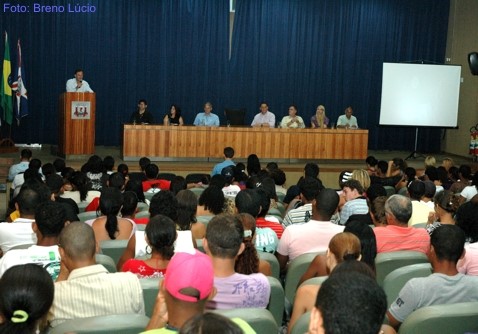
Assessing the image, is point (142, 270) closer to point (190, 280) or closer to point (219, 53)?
point (190, 280)

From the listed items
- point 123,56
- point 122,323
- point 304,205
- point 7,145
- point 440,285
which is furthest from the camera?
point 123,56

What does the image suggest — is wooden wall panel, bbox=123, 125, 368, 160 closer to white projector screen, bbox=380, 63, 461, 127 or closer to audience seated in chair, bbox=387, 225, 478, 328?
white projector screen, bbox=380, 63, 461, 127

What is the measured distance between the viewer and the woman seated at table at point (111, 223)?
4830 millimetres

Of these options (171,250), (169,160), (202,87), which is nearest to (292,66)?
(202,87)

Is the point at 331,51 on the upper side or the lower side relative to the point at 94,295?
upper

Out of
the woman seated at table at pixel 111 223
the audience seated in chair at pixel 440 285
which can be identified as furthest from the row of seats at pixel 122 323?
the woman seated at table at pixel 111 223

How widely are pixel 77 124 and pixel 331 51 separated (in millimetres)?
6432

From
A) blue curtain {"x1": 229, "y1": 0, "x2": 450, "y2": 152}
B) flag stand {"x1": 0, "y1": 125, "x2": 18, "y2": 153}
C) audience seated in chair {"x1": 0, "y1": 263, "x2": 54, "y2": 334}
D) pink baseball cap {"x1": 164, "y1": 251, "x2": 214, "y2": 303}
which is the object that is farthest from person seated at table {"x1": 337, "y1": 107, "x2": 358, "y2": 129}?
audience seated in chair {"x1": 0, "y1": 263, "x2": 54, "y2": 334}

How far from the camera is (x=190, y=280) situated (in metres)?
2.38

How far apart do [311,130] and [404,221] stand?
7806 mm

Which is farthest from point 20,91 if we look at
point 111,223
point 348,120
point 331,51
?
point 111,223

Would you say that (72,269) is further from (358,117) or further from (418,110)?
(358,117)

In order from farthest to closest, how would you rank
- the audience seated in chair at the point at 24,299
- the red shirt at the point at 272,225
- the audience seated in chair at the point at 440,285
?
the red shirt at the point at 272,225, the audience seated in chair at the point at 440,285, the audience seated in chair at the point at 24,299

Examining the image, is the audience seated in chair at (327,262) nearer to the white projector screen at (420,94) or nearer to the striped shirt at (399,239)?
the striped shirt at (399,239)
